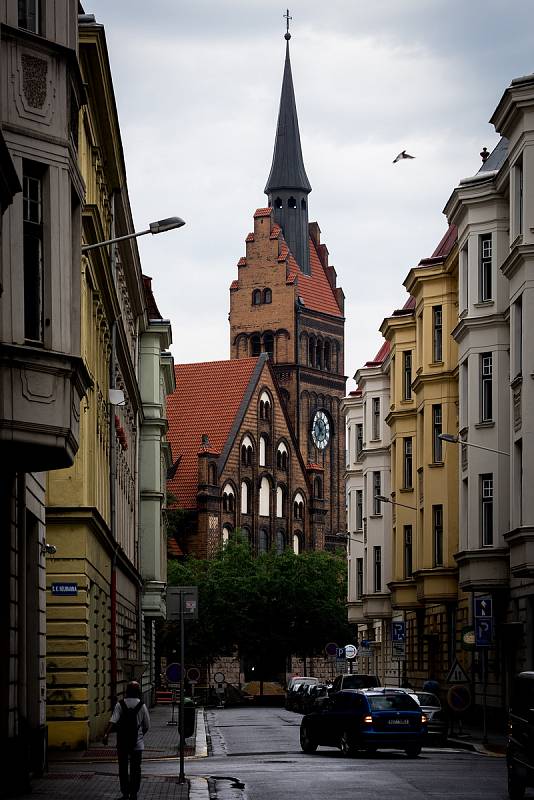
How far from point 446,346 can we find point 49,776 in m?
28.4

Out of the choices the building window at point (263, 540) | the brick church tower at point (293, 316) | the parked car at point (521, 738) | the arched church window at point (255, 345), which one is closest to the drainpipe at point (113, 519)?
the parked car at point (521, 738)

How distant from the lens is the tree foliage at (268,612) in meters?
93.2

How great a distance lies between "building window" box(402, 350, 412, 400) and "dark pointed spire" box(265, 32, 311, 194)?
253ft

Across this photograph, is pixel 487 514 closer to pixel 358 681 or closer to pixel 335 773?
pixel 358 681

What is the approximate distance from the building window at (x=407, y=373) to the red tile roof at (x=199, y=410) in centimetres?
5616

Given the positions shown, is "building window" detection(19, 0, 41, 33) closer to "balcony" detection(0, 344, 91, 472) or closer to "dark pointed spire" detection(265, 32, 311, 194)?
"balcony" detection(0, 344, 91, 472)

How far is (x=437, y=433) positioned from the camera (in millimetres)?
51562

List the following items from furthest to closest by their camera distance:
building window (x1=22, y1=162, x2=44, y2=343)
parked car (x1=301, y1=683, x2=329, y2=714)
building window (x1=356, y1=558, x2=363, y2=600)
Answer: building window (x1=356, y1=558, x2=363, y2=600) → parked car (x1=301, y1=683, x2=329, y2=714) → building window (x1=22, y1=162, x2=44, y2=343)

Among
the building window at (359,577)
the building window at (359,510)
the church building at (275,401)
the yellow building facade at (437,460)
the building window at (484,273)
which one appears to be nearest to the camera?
the building window at (484,273)

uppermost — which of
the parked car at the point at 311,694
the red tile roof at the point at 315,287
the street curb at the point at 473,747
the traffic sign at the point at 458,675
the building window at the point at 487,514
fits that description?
the red tile roof at the point at 315,287

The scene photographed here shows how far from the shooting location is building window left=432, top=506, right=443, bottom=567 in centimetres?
5106

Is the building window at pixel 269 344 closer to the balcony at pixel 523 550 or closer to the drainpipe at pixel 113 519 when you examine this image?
the drainpipe at pixel 113 519

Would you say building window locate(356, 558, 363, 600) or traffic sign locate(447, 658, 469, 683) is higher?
building window locate(356, 558, 363, 600)

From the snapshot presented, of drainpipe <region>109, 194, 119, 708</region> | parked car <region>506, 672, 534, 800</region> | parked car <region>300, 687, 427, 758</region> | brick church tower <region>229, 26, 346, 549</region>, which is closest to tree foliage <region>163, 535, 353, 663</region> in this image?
brick church tower <region>229, 26, 346, 549</region>
